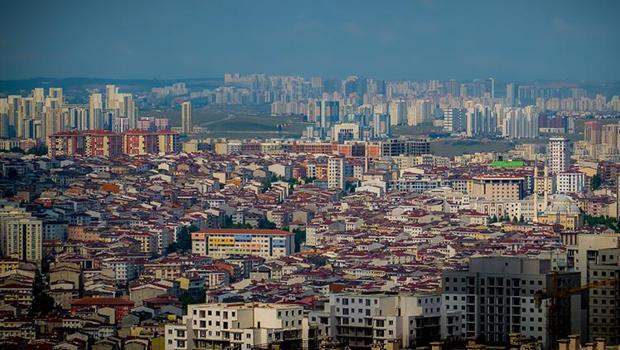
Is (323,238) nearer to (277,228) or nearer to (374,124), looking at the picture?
(277,228)

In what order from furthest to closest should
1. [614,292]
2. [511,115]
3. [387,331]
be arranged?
1. [511,115]
2. [614,292]
3. [387,331]

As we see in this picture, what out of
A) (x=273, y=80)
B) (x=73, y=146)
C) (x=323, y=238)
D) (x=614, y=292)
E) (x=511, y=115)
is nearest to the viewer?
(x=614, y=292)

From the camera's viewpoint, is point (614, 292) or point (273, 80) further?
point (273, 80)

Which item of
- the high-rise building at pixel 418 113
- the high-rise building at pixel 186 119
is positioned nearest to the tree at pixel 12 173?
the high-rise building at pixel 186 119

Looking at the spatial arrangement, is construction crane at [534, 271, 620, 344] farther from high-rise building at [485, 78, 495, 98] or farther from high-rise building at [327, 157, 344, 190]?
high-rise building at [485, 78, 495, 98]

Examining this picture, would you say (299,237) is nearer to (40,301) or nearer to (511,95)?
(40,301)

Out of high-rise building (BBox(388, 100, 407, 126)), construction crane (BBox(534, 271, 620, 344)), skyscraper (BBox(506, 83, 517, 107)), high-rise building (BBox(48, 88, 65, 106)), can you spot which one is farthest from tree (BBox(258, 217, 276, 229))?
skyscraper (BBox(506, 83, 517, 107))

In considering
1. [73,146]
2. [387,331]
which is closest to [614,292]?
[387,331]
